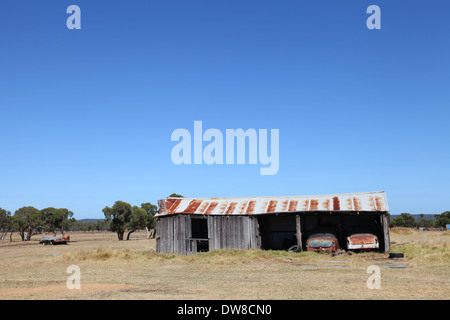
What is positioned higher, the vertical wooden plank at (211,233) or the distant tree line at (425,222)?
the vertical wooden plank at (211,233)

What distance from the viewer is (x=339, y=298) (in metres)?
11.2

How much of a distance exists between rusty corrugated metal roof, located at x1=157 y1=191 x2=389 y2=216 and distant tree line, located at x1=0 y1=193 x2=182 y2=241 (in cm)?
2551

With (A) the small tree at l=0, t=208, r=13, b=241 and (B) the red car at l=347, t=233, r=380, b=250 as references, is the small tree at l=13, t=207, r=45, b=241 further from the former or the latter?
(B) the red car at l=347, t=233, r=380, b=250

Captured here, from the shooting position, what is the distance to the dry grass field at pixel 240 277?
12.3 meters

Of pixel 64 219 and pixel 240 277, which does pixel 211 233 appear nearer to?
pixel 240 277

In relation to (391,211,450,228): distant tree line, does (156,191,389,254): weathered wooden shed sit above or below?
above

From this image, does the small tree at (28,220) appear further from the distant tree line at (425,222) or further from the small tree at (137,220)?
the distant tree line at (425,222)

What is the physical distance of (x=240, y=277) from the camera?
16.5 meters

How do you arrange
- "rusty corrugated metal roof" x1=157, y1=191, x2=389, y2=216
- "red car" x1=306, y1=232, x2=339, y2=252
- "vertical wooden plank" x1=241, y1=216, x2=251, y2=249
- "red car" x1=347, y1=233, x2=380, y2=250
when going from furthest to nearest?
"vertical wooden plank" x1=241, y1=216, x2=251, y2=249
"rusty corrugated metal roof" x1=157, y1=191, x2=389, y2=216
"red car" x1=306, y1=232, x2=339, y2=252
"red car" x1=347, y1=233, x2=380, y2=250

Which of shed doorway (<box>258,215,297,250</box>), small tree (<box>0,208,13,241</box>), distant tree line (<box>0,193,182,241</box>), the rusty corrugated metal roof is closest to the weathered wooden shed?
the rusty corrugated metal roof

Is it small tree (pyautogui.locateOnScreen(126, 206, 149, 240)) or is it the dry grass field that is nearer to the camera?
the dry grass field

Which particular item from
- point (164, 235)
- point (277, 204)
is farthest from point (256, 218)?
point (164, 235)

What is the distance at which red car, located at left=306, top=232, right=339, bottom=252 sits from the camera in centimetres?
2525

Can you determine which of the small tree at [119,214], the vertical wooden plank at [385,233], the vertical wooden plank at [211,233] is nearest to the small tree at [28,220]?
the small tree at [119,214]
